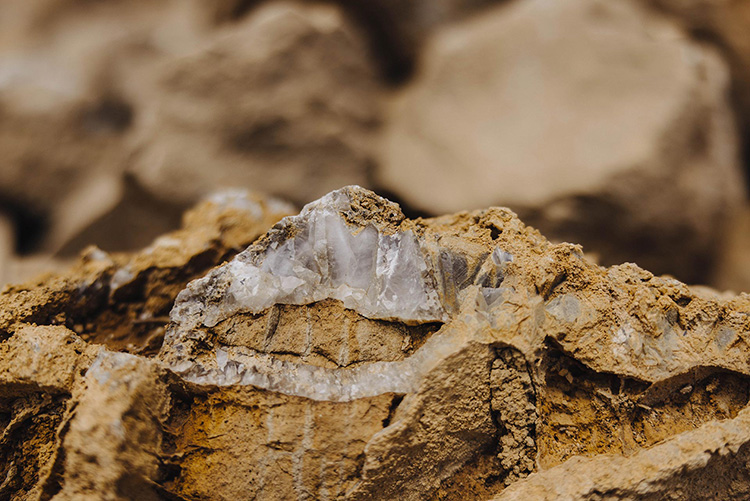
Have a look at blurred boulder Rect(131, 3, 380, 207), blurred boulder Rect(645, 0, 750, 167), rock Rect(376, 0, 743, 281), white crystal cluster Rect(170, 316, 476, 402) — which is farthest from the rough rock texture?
blurred boulder Rect(645, 0, 750, 167)

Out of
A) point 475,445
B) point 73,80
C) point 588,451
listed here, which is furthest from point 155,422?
point 73,80

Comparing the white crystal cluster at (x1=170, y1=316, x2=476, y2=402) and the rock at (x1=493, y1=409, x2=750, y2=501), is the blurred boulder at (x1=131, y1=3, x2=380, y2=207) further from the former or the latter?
the rock at (x1=493, y1=409, x2=750, y2=501)

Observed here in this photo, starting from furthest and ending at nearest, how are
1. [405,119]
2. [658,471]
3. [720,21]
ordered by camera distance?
[405,119] < [720,21] < [658,471]

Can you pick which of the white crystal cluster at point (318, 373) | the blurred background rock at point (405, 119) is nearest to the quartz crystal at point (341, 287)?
the white crystal cluster at point (318, 373)

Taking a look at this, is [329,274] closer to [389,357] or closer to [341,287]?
[341,287]

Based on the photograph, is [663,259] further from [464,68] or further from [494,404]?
[494,404]

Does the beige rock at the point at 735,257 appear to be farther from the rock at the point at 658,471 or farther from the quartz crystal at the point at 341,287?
the quartz crystal at the point at 341,287

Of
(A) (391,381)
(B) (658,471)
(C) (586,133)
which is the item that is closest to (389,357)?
(A) (391,381)
